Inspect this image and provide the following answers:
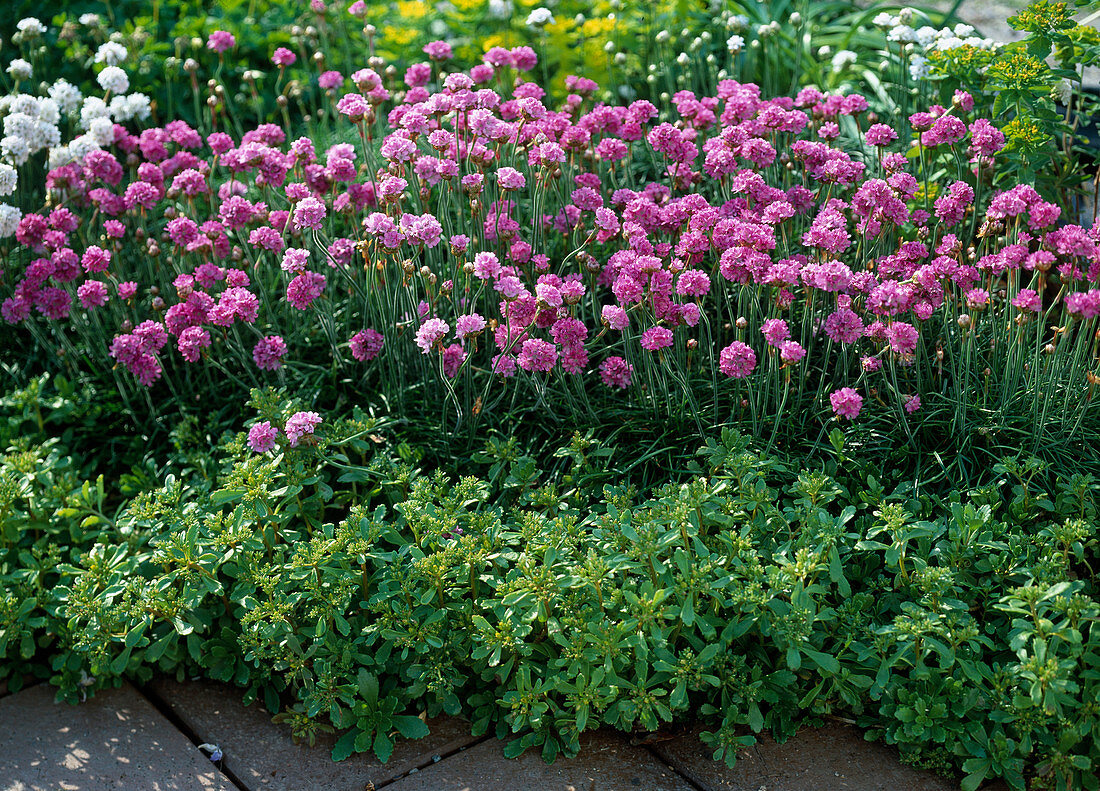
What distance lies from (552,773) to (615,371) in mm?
1249

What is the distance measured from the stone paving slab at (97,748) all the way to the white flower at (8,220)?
5.27 feet

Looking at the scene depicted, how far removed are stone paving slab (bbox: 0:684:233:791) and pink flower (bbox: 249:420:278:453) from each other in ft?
2.57

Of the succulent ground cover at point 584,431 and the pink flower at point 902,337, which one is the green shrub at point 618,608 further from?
the pink flower at point 902,337

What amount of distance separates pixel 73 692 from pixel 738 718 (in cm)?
186

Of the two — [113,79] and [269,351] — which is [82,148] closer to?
[113,79]

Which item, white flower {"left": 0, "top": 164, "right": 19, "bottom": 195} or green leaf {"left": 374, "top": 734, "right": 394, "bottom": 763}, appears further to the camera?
white flower {"left": 0, "top": 164, "right": 19, "bottom": 195}

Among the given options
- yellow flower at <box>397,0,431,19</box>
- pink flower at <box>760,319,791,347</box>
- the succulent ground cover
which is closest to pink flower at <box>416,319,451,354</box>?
the succulent ground cover

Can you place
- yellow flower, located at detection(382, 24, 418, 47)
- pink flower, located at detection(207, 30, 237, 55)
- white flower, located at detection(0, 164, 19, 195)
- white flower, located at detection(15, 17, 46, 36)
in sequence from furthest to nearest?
yellow flower, located at detection(382, 24, 418, 47)
pink flower, located at detection(207, 30, 237, 55)
white flower, located at detection(15, 17, 46, 36)
white flower, located at detection(0, 164, 19, 195)

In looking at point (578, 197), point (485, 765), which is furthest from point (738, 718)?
point (578, 197)

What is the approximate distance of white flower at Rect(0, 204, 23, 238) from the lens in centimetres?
358

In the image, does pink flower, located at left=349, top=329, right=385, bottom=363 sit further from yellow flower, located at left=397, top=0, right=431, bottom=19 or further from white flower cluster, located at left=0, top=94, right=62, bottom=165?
yellow flower, located at left=397, top=0, right=431, bottom=19

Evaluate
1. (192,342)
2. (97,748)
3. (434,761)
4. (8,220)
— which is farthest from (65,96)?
(434,761)

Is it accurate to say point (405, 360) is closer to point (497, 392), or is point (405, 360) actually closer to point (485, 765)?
point (497, 392)

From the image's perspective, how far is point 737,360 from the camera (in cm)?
297
